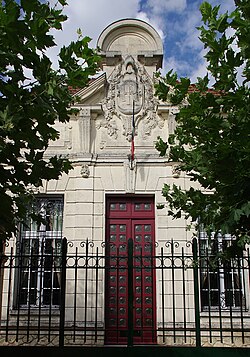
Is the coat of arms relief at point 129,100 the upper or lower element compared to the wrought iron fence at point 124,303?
upper

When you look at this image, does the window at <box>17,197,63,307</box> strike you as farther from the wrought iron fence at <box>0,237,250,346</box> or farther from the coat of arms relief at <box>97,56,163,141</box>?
the coat of arms relief at <box>97,56,163,141</box>

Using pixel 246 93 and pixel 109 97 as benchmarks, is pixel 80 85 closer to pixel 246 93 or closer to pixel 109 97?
pixel 246 93

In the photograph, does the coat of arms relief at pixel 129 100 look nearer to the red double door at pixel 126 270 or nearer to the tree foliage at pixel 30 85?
the red double door at pixel 126 270

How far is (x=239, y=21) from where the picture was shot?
4566 millimetres

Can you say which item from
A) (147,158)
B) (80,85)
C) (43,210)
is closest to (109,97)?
(147,158)

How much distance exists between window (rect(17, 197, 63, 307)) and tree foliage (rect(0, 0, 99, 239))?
16.6 ft

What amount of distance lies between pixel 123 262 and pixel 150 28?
5.40 meters

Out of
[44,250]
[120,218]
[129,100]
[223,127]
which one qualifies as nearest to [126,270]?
[120,218]

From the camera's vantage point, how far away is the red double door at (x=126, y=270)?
905cm

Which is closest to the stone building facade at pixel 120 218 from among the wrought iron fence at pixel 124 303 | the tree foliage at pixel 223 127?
the wrought iron fence at pixel 124 303

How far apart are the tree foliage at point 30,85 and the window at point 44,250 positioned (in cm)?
507

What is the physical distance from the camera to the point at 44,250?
30.8 feet

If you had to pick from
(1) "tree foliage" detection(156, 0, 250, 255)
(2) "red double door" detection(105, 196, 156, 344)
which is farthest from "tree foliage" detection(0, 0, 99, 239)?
(2) "red double door" detection(105, 196, 156, 344)

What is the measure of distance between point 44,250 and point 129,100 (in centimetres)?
384
